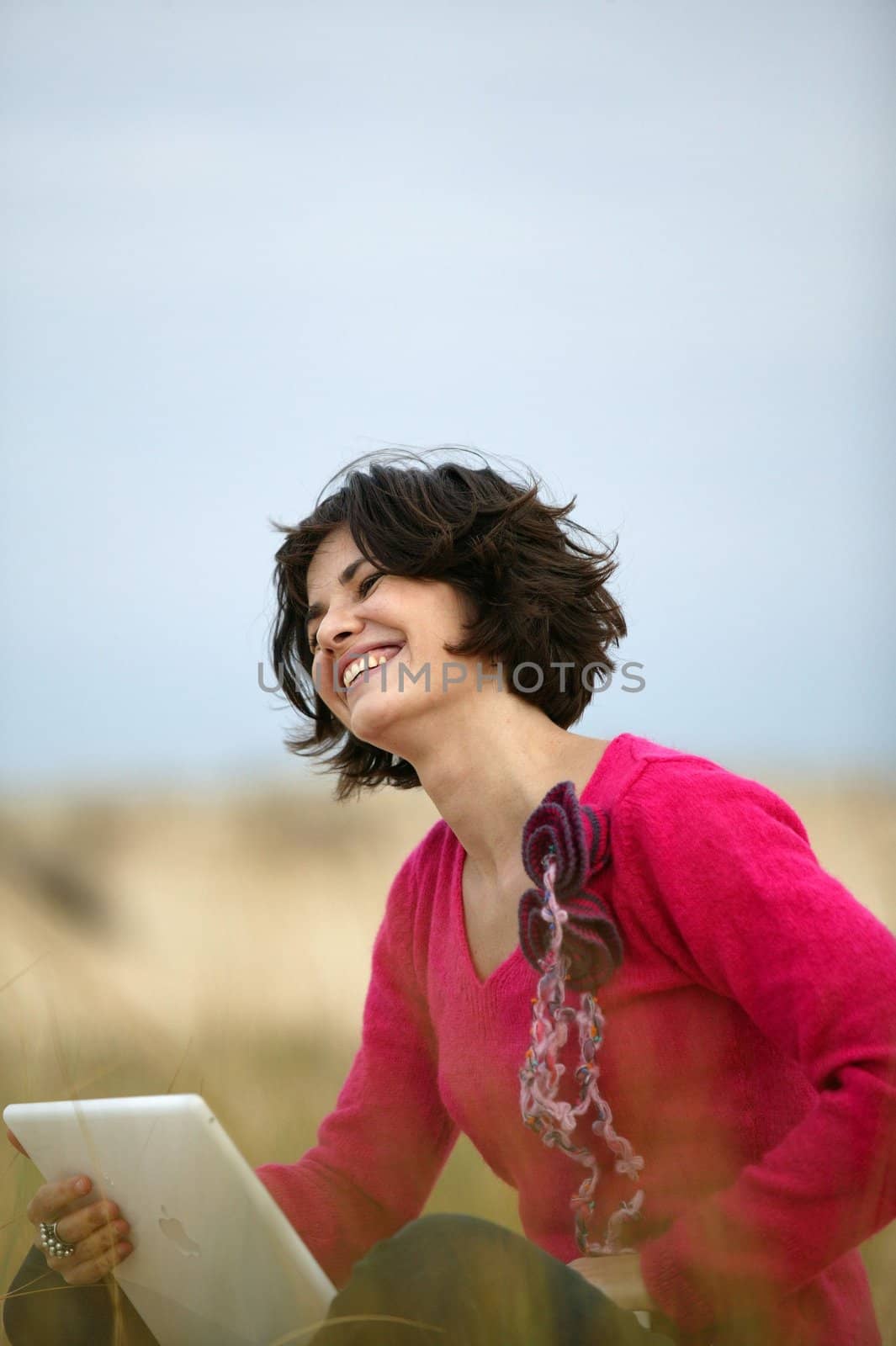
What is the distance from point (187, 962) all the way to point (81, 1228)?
320 millimetres

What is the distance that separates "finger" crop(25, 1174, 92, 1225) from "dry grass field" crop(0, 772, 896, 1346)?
1 centimetres

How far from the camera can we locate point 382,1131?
5.23 ft

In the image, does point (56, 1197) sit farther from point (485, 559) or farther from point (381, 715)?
point (485, 559)

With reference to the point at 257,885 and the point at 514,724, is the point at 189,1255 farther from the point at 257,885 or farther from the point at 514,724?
the point at 514,724

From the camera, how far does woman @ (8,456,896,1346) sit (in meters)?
1.09

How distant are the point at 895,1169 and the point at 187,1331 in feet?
2.22

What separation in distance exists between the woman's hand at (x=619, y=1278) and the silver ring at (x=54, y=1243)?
0.50 meters

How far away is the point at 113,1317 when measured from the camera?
1.24 m

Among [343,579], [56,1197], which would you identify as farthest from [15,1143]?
[343,579]

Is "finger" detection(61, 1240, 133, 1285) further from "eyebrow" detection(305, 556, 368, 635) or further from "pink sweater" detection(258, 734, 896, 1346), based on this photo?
"eyebrow" detection(305, 556, 368, 635)

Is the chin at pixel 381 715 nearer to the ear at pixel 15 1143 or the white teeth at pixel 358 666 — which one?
the white teeth at pixel 358 666

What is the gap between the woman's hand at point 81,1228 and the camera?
1.24m

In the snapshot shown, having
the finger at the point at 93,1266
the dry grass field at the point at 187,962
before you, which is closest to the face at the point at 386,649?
the dry grass field at the point at 187,962

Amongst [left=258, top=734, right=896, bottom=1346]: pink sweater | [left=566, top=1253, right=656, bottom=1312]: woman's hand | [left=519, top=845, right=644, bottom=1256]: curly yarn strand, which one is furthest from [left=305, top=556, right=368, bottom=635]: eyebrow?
[left=566, top=1253, right=656, bottom=1312]: woman's hand
